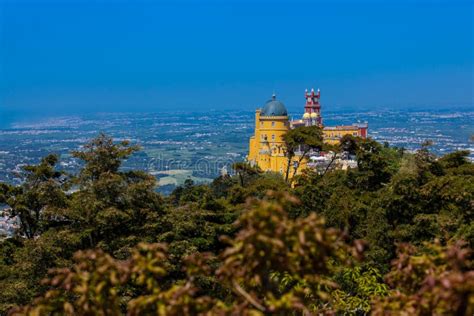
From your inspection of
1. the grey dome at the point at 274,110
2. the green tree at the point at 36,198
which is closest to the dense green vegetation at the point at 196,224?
the green tree at the point at 36,198

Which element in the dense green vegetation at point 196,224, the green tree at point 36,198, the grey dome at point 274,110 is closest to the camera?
the dense green vegetation at point 196,224

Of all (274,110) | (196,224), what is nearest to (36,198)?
(196,224)

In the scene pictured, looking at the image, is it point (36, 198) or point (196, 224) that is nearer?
point (196, 224)

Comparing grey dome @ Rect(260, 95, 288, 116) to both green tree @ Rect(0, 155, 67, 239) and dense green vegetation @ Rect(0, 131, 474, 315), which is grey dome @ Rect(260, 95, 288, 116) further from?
green tree @ Rect(0, 155, 67, 239)

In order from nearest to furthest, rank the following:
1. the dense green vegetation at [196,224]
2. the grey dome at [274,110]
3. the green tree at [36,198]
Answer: the dense green vegetation at [196,224]
the green tree at [36,198]
the grey dome at [274,110]

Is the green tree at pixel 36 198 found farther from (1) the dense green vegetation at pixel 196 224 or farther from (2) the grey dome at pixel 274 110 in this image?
(2) the grey dome at pixel 274 110

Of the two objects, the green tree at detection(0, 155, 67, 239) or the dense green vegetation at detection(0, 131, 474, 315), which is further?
the green tree at detection(0, 155, 67, 239)

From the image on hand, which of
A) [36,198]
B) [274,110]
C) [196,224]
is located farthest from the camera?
[274,110]

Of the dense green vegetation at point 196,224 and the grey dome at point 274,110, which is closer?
the dense green vegetation at point 196,224

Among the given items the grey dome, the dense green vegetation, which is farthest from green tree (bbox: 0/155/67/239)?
the grey dome

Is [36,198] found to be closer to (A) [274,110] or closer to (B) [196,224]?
(B) [196,224]

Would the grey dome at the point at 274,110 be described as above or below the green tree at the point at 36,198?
above

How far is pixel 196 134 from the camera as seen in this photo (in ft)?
392

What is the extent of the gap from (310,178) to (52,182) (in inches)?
339
